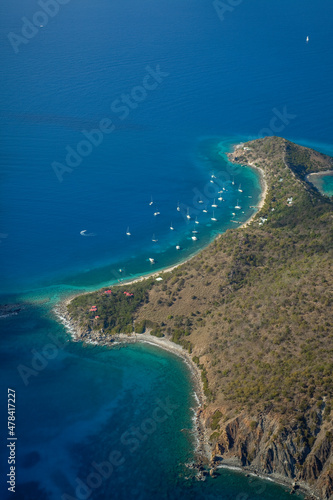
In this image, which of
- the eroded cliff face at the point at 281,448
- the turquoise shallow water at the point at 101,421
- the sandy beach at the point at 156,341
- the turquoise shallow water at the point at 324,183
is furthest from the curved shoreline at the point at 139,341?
the turquoise shallow water at the point at 324,183

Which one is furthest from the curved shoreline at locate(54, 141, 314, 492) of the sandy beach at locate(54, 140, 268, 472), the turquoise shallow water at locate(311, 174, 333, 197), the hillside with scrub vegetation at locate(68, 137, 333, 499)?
the turquoise shallow water at locate(311, 174, 333, 197)

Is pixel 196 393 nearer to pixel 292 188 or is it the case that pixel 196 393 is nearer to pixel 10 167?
pixel 292 188

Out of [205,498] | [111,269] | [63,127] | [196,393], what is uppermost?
[63,127]

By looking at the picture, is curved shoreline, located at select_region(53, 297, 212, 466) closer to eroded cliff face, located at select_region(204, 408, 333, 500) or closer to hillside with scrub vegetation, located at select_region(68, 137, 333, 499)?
hillside with scrub vegetation, located at select_region(68, 137, 333, 499)

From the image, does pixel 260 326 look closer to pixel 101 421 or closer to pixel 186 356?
pixel 186 356

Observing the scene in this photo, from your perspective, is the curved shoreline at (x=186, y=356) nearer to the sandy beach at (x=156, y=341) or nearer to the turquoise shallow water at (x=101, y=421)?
the sandy beach at (x=156, y=341)

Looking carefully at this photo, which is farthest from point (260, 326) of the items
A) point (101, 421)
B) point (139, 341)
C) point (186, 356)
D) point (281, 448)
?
point (101, 421)

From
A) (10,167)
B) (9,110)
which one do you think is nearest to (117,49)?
(9,110)
